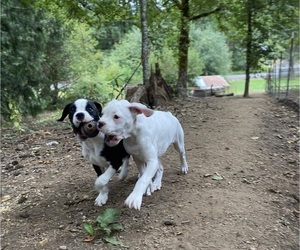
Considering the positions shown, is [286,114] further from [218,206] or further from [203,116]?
[218,206]

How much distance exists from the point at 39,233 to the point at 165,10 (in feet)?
34.4

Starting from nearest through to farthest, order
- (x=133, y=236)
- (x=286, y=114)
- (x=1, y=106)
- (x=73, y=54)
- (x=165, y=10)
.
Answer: (x=133, y=236) → (x=286, y=114) → (x=165, y=10) → (x=1, y=106) → (x=73, y=54)

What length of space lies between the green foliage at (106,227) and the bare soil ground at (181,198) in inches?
2.7

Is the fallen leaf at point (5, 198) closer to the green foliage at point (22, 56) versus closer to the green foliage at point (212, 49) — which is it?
the green foliage at point (22, 56)

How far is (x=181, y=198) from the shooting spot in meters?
4.16

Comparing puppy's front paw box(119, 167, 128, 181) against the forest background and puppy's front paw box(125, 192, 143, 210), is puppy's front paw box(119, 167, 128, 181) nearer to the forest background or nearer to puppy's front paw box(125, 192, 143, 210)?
puppy's front paw box(125, 192, 143, 210)

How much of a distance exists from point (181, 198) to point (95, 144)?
1.08 m

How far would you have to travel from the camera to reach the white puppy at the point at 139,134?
133 inches

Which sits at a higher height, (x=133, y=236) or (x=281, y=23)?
(x=281, y=23)

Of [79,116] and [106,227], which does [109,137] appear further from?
[106,227]

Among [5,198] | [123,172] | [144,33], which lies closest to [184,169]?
[123,172]

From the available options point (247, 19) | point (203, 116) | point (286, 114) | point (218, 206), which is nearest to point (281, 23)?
point (247, 19)

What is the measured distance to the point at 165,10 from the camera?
42.6 feet

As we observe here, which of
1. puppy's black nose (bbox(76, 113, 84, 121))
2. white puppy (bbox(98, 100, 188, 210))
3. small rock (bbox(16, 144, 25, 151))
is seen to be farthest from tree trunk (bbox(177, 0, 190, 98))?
puppy's black nose (bbox(76, 113, 84, 121))
